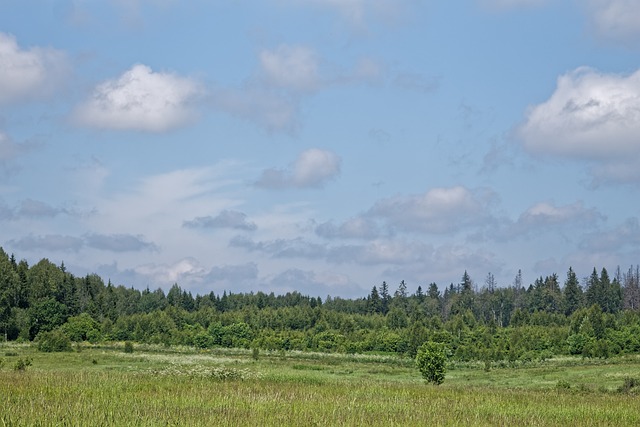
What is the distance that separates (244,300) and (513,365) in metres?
127

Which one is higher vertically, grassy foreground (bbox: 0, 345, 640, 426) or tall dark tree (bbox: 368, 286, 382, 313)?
tall dark tree (bbox: 368, 286, 382, 313)

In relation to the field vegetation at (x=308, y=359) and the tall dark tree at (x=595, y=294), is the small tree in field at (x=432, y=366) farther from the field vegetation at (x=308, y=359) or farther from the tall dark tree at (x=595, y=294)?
the tall dark tree at (x=595, y=294)

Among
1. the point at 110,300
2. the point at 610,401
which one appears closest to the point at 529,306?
the point at 110,300

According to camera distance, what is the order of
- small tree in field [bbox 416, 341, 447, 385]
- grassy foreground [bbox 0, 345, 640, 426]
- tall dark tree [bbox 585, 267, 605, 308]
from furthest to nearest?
tall dark tree [bbox 585, 267, 605, 308], small tree in field [bbox 416, 341, 447, 385], grassy foreground [bbox 0, 345, 640, 426]

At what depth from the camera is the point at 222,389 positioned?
23797 mm

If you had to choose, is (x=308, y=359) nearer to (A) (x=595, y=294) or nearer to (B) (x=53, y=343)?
(B) (x=53, y=343)

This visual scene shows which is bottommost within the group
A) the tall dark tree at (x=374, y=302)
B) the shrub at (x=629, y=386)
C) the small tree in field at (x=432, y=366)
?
the shrub at (x=629, y=386)

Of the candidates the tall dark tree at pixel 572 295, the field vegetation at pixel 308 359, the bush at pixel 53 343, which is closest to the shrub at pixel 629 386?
the field vegetation at pixel 308 359

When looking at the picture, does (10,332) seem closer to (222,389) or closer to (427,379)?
(427,379)

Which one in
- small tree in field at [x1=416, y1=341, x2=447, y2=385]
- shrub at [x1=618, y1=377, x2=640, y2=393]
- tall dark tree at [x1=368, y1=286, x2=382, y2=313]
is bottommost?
shrub at [x1=618, y1=377, x2=640, y2=393]

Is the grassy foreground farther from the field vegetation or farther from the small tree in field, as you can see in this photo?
the small tree in field

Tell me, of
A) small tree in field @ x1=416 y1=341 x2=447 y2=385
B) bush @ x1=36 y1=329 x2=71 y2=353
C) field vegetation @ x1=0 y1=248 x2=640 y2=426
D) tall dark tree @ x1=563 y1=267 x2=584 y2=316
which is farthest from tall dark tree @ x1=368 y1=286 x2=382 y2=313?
small tree in field @ x1=416 y1=341 x2=447 y2=385

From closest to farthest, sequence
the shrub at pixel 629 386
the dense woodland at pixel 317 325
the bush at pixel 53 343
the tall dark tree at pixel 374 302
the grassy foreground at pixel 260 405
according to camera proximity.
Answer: the grassy foreground at pixel 260 405
the shrub at pixel 629 386
the bush at pixel 53 343
the dense woodland at pixel 317 325
the tall dark tree at pixel 374 302

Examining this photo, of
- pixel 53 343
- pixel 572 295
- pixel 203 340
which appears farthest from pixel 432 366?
pixel 572 295
